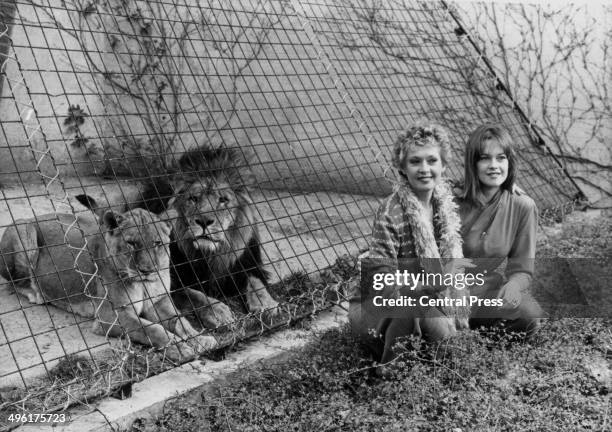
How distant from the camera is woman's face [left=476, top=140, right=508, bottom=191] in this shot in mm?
3453

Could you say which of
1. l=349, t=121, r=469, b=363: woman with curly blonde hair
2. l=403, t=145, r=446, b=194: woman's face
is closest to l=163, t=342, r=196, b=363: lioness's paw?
l=349, t=121, r=469, b=363: woman with curly blonde hair

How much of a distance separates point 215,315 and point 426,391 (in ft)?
4.60

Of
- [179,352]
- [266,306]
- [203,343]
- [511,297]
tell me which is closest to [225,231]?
[266,306]

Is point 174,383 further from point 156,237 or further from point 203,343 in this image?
point 156,237

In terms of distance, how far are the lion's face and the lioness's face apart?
0.26 meters

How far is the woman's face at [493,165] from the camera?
3453 millimetres

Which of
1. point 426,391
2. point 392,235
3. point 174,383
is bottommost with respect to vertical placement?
point 426,391

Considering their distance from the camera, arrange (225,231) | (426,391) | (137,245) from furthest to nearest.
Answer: (225,231)
(137,245)
(426,391)

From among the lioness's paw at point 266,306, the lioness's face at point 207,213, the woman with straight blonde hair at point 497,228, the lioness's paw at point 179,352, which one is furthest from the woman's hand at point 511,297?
the lioness's face at point 207,213

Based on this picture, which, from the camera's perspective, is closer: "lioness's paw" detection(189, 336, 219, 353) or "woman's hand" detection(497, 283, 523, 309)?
"woman's hand" detection(497, 283, 523, 309)

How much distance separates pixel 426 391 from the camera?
2803 mm

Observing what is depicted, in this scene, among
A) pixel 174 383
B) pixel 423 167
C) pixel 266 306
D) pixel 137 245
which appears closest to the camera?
pixel 174 383

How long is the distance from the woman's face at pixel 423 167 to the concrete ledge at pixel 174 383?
0.97 meters

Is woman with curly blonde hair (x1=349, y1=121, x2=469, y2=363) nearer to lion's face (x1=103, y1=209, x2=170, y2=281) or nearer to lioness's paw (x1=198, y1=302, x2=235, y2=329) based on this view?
lioness's paw (x1=198, y1=302, x2=235, y2=329)
